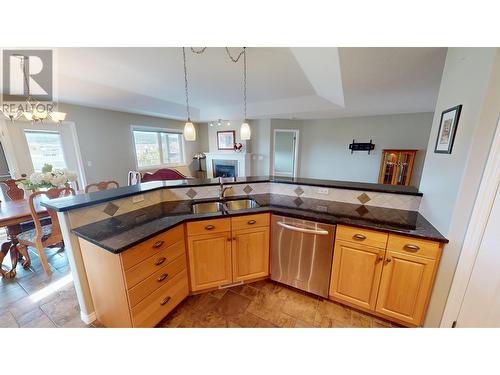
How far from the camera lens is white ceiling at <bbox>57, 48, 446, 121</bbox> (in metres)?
1.74

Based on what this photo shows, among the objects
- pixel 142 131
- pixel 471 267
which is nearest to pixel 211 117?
pixel 142 131

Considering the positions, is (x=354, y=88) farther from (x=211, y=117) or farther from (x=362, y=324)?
(x=211, y=117)

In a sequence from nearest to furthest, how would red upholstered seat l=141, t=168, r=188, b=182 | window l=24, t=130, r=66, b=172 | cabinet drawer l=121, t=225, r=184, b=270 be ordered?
cabinet drawer l=121, t=225, r=184, b=270 → window l=24, t=130, r=66, b=172 → red upholstered seat l=141, t=168, r=188, b=182

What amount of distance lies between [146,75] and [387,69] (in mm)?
3125

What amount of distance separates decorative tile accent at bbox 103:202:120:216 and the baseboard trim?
0.82 meters

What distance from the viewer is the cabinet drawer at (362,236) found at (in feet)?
4.42

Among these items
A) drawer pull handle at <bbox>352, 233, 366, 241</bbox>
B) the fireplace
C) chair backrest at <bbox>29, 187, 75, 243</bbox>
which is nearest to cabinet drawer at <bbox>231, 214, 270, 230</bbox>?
drawer pull handle at <bbox>352, 233, 366, 241</bbox>

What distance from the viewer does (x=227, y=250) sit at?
5.54 ft

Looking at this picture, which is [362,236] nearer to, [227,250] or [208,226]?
[227,250]

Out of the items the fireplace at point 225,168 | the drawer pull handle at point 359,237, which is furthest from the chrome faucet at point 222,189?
the fireplace at point 225,168

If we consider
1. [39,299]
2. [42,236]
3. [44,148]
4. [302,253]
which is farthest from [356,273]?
[44,148]

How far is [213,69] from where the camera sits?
2539 millimetres

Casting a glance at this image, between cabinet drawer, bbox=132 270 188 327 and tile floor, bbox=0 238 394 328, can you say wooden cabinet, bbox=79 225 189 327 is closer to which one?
cabinet drawer, bbox=132 270 188 327

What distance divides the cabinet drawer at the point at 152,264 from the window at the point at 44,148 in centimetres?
399
